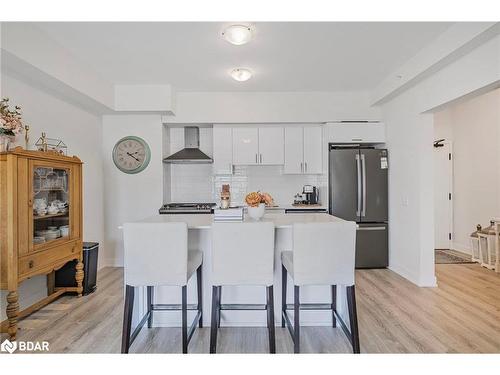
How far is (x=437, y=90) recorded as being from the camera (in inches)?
137

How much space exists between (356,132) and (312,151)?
719mm

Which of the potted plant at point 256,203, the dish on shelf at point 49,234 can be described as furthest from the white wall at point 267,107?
the potted plant at point 256,203

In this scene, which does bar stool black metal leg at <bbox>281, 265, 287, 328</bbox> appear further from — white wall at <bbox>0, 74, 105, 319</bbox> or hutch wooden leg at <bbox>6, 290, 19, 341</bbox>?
white wall at <bbox>0, 74, 105, 319</bbox>

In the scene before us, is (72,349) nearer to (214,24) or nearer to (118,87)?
(214,24)

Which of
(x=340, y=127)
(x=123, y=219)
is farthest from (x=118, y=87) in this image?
(x=340, y=127)

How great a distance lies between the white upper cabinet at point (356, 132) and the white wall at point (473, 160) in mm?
1133

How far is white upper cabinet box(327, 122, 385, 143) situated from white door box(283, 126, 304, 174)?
47cm

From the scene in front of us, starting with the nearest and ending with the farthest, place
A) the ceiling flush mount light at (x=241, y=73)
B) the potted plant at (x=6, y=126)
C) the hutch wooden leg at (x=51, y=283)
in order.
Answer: the potted plant at (x=6, y=126)
the hutch wooden leg at (x=51, y=283)
the ceiling flush mount light at (x=241, y=73)

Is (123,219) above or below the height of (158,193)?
below

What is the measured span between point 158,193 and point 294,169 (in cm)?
217

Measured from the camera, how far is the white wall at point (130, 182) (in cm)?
485

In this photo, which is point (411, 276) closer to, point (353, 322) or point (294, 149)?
point (353, 322)

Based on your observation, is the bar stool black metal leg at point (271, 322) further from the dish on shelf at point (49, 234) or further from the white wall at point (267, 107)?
the white wall at point (267, 107)

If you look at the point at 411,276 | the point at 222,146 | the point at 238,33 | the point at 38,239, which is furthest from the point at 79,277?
the point at 411,276
